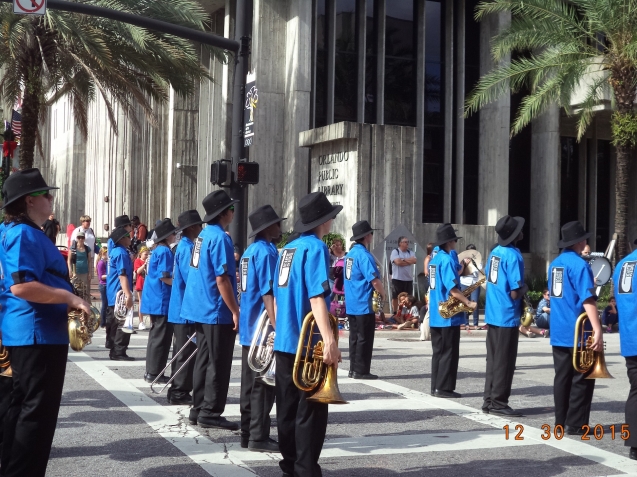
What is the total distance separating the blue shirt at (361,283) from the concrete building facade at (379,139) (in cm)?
854

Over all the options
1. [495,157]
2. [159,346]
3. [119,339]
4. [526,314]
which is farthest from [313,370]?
[495,157]

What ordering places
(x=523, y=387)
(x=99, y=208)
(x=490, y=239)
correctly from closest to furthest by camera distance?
(x=523, y=387) → (x=490, y=239) → (x=99, y=208)

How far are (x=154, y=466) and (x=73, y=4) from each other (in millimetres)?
8912

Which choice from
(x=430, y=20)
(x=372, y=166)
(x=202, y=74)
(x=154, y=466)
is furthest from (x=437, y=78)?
(x=154, y=466)

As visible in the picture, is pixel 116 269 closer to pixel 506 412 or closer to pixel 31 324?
pixel 506 412

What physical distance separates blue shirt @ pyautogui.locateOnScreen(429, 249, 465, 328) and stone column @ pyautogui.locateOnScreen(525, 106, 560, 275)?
62.4 feet

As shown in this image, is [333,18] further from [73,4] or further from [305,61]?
[73,4]

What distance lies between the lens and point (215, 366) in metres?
7.86

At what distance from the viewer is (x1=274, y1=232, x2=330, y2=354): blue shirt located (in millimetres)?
5688

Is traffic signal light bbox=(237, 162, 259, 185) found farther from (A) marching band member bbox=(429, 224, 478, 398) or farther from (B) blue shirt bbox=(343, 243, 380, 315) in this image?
(A) marching band member bbox=(429, 224, 478, 398)

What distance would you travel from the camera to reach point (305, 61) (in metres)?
25.6

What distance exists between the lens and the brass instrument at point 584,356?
8.03 m

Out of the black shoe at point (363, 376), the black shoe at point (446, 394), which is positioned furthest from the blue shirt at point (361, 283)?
the black shoe at point (446, 394)

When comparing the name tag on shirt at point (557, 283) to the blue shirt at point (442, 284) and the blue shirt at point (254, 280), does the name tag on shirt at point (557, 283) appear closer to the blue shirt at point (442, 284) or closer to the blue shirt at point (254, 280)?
the blue shirt at point (442, 284)
